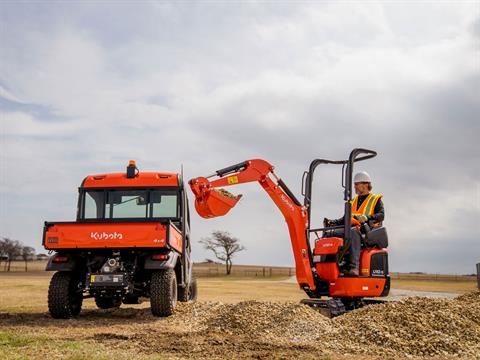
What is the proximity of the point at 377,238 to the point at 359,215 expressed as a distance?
60 cm

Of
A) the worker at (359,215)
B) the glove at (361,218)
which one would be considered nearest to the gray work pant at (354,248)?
the worker at (359,215)

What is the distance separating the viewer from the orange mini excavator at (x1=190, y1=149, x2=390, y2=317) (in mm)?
10391

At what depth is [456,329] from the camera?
8.53 m

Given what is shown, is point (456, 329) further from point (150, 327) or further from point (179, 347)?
point (150, 327)

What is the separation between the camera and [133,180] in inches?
523

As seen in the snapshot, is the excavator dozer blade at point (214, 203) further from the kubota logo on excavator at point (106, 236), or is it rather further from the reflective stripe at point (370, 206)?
the reflective stripe at point (370, 206)

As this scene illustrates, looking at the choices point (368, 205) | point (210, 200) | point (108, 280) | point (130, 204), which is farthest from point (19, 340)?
point (368, 205)

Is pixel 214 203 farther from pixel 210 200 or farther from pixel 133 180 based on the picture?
pixel 133 180

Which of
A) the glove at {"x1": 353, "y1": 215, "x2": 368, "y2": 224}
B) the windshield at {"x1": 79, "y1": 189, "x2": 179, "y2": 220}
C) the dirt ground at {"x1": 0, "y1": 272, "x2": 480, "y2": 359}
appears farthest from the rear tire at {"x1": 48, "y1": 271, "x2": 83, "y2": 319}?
the glove at {"x1": 353, "y1": 215, "x2": 368, "y2": 224}

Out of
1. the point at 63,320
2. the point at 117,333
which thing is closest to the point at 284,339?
the point at 117,333

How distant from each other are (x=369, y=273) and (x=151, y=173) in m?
5.74

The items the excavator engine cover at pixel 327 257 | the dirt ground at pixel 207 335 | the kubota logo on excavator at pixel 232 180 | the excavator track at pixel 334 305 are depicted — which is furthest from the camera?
the kubota logo on excavator at pixel 232 180

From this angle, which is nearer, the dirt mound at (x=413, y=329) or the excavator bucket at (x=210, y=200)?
the dirt mound at (x=413, y=329)

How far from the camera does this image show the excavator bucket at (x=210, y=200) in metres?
11.2
